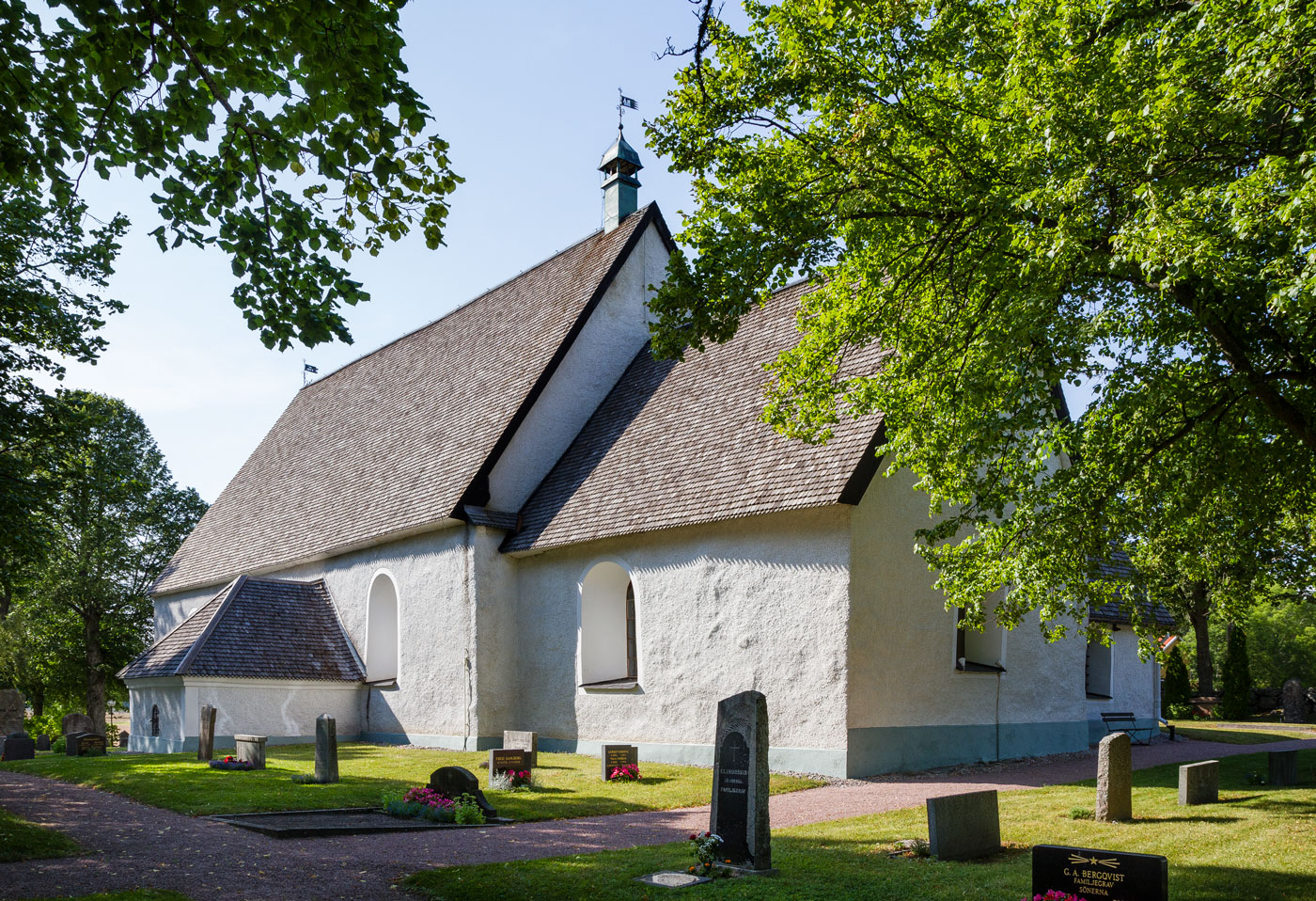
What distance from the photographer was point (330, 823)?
445 inches

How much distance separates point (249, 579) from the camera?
78.4 feet

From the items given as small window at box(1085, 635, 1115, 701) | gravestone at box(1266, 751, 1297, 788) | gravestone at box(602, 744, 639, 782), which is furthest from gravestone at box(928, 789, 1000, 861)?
small window at box(1085, 635, 1115, 701)

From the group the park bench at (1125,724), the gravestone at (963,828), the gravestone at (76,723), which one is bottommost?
the gravestone at (76,723)

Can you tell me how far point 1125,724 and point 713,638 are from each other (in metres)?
11.4

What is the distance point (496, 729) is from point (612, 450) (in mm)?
6134

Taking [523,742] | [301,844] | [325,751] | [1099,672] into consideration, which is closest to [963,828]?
[301,844]

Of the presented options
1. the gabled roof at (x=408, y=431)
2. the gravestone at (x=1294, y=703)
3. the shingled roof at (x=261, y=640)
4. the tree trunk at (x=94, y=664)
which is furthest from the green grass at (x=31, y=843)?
the gravestone at (x=1294, y=703)

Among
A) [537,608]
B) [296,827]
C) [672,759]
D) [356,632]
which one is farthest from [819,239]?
[356,632]

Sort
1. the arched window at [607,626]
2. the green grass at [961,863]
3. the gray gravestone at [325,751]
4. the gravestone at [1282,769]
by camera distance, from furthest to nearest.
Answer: the arched window at [607,626] < the gray gravestone at [325,751] < the gravestone at [1282,769] < the green grass at [961,863]

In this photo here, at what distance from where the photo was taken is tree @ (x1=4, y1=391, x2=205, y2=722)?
3559cm

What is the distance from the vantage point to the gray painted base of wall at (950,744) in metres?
14.8

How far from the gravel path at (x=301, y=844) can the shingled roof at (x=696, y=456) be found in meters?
4.43

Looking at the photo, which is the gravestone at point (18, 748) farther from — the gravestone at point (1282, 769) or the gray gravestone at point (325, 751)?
the gravestone at point (1282, 769)

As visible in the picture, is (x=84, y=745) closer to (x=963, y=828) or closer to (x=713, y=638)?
(x=713, y=638)
